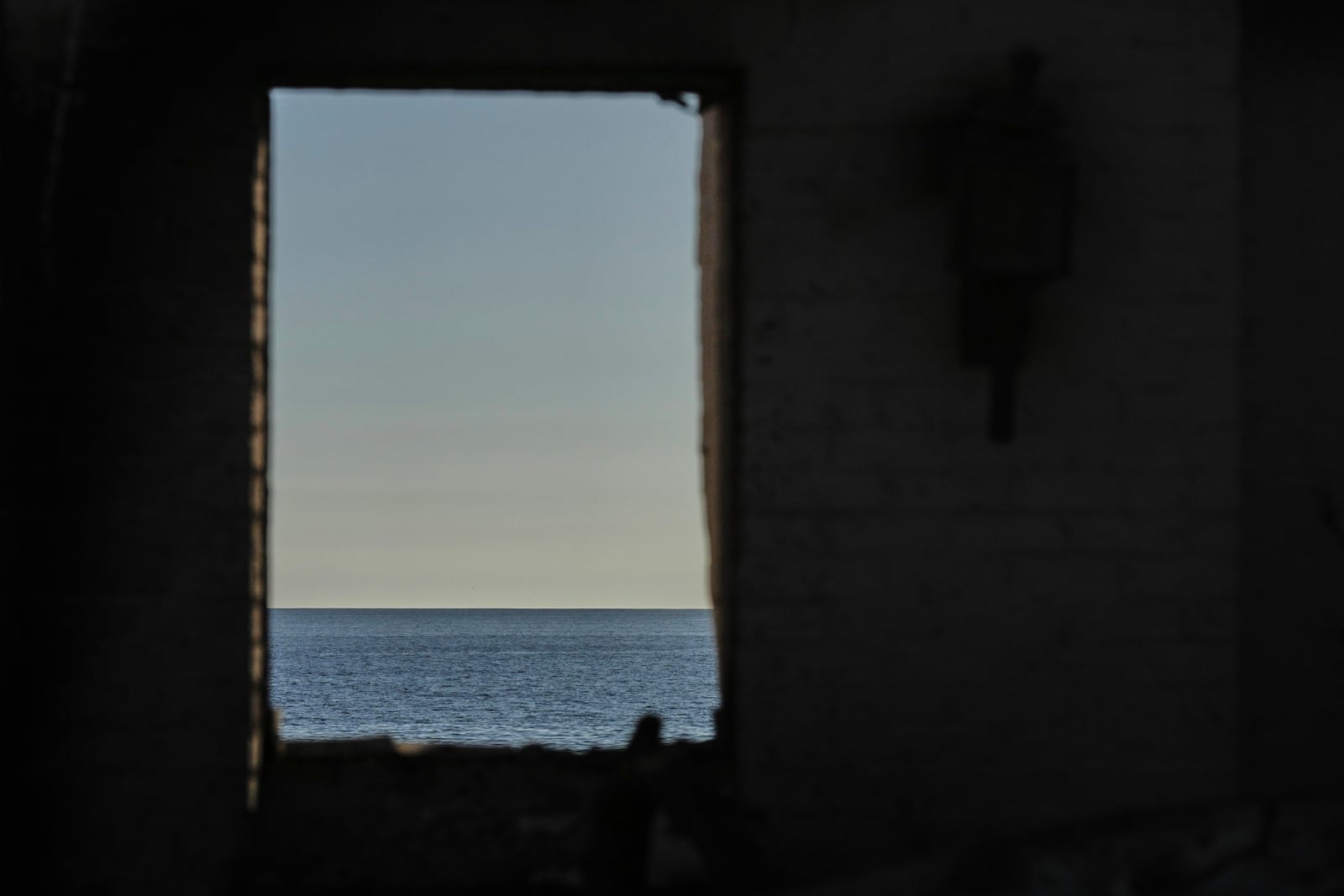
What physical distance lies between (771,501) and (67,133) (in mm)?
2083

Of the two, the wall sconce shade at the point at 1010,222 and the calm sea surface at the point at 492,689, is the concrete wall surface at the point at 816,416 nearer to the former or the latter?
the wall sconce shade at the point at 1010,222

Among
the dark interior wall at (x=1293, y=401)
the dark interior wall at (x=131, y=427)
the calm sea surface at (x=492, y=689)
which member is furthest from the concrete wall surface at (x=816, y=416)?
the calm sea surface at (x=492, y=689)

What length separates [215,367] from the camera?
170 inches

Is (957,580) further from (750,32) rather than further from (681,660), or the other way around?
(681,660)

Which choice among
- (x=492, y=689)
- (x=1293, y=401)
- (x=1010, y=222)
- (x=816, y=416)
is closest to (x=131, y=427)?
(x=816, y=416)

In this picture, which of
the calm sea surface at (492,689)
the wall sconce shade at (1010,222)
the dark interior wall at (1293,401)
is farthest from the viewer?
the calm sea surface at (492,689)

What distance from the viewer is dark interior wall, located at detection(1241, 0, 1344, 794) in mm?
4645

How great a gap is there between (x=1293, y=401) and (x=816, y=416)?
1.43 m

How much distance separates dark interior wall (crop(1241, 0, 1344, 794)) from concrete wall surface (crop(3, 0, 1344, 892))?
29 centimetres

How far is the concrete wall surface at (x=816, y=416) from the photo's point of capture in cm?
427

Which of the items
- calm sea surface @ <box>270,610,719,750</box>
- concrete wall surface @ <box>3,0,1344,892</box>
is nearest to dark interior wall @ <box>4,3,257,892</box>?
concrete wall surface @ <box>3,0,1344,892</box>

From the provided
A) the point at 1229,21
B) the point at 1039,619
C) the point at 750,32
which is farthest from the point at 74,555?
the point at 1229,21

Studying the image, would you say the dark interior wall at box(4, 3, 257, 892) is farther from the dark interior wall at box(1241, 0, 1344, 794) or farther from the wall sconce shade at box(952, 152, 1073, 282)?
the dark interior wall at box(1241, 0, 1344, 794)

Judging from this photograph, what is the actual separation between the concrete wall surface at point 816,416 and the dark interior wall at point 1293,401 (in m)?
0.29
